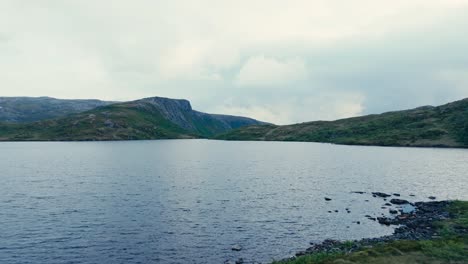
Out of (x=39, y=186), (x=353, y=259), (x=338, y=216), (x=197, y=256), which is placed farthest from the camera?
(x=39, y=186)

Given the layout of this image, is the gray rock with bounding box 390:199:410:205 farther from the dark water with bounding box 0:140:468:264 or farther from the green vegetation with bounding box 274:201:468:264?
the green vegetation with bounding box 274:201:468:264

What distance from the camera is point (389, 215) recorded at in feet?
230

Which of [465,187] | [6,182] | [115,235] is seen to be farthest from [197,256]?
[465,187]

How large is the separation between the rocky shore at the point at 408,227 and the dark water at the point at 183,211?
3.34m

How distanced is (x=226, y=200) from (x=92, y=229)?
32.7 meters

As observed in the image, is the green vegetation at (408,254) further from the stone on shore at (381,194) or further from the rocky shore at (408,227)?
the stone on shore at (381,194)

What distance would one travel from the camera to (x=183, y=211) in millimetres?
71438

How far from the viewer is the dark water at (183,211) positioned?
50.0 m

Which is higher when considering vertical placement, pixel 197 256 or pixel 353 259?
pixel 353 259

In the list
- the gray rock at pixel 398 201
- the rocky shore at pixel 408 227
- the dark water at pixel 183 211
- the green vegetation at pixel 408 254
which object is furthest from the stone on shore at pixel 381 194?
the green vegetation at pixel 408 254

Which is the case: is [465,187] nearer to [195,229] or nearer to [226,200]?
[226,200]

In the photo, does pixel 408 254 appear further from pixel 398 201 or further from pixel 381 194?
pixel 381 194

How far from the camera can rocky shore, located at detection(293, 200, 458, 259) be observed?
160 feet

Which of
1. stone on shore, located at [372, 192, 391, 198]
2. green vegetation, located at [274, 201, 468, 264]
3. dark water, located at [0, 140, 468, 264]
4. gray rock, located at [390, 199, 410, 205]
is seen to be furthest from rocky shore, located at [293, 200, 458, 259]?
stone on shore, located at [372, 192, 391, 198]
